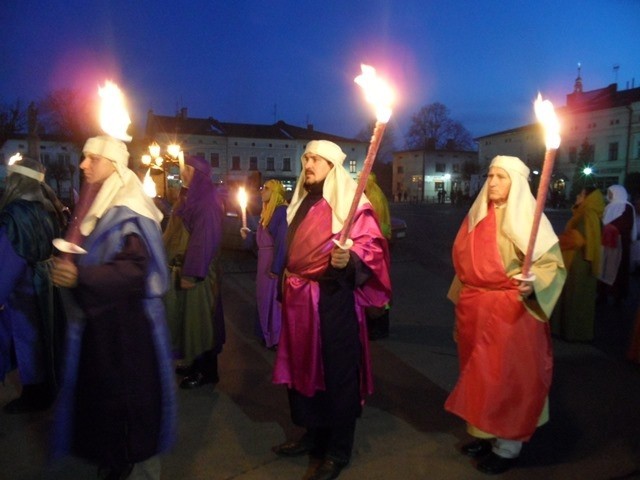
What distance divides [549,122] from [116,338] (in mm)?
2379

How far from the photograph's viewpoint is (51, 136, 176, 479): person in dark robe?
103 inches

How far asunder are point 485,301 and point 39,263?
322 centimetres

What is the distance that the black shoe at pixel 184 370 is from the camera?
4.91 m

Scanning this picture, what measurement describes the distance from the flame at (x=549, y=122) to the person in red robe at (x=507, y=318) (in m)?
0.54

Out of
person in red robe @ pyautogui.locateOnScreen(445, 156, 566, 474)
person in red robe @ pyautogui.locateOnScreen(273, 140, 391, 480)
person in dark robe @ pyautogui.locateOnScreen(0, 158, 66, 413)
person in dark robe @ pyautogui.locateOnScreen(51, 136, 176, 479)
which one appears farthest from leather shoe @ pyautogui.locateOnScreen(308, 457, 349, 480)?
person in dark robe @ pyautogui.locateOnScreen(0, 158, 66, 413)

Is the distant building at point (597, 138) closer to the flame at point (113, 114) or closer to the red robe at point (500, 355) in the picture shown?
the red robe at point (500, 355)

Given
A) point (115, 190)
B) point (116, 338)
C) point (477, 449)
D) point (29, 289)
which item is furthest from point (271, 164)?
point (116, 338)

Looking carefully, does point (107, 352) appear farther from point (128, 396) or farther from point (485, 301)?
point (485, 301)

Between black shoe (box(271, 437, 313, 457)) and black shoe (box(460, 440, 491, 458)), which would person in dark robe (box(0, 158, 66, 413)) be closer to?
black shoe (box(271, 437, 313, 457))

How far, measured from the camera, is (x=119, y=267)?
2.59m

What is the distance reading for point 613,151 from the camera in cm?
4925

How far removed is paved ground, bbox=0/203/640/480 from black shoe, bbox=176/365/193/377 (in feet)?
1.05

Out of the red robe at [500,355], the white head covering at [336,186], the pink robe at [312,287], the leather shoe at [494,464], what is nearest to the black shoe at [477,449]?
the leather shoe at [494,464]

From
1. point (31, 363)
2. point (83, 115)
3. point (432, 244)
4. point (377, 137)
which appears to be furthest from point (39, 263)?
point (83, 115)
